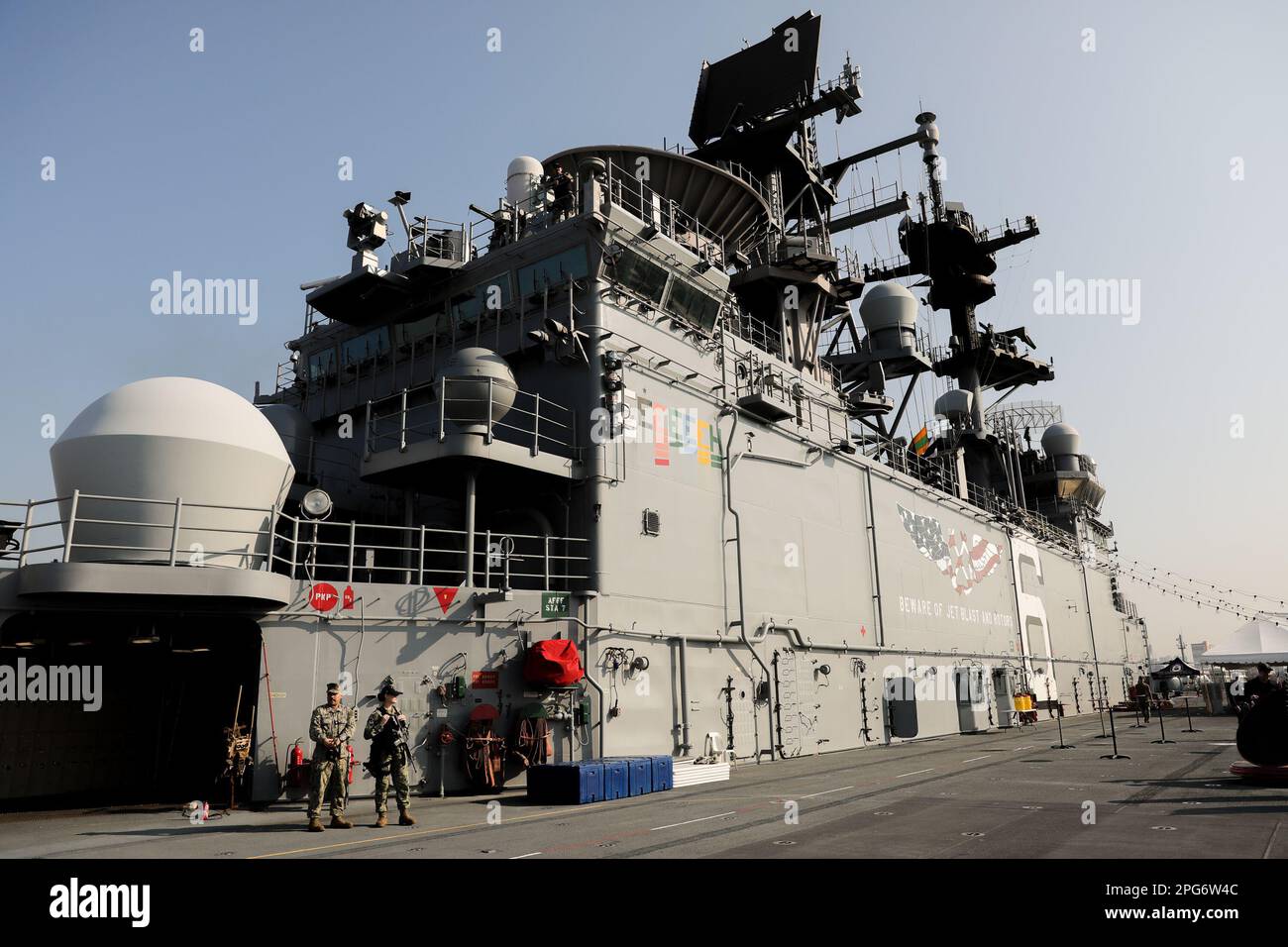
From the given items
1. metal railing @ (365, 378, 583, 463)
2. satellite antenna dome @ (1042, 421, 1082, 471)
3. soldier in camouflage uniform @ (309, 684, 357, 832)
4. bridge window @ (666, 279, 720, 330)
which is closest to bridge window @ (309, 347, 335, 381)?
metal railing @ (365, 378, 583, 463)

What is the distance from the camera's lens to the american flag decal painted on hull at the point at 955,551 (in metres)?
28.4

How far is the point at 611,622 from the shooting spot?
619 inches

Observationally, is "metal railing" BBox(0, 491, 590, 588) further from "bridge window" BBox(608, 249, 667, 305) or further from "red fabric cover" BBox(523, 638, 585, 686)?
"bridge window" BBox(608, 249, 667, 305)

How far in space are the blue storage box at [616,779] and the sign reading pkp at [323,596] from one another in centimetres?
488

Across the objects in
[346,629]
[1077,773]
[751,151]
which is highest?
[751,151]

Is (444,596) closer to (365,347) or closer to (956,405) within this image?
(365,347)

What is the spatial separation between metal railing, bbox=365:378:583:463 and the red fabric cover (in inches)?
142

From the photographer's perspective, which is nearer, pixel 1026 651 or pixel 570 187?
pixel 570 187

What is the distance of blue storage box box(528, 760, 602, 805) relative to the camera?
12.3 metres

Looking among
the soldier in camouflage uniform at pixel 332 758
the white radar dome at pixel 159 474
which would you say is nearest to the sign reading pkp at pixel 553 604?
the white radar dome at pixel 159 474

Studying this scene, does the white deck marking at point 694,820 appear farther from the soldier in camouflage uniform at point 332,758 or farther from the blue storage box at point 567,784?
the soldier in camouflage uniform at point 332,758

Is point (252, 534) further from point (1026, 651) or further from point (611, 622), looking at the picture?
point (1026, 651)
